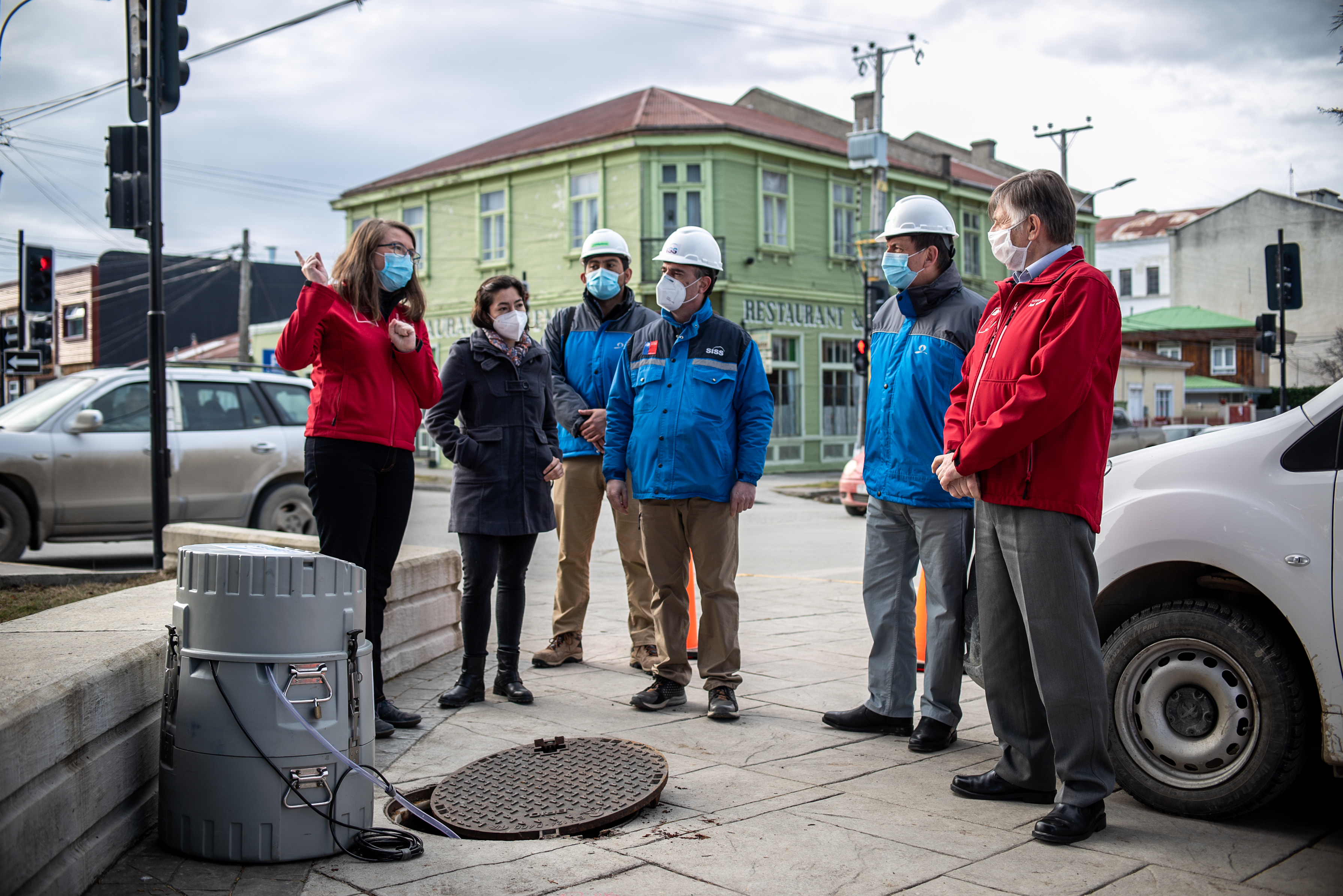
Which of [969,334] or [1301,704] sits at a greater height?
[969,334]

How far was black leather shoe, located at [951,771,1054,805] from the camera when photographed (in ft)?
12.7

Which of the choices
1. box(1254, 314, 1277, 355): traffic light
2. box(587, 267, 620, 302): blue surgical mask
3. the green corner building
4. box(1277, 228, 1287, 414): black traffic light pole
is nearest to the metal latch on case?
box(587, 267, 620, 302): blue surgical mask

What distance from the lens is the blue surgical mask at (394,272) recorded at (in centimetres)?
474

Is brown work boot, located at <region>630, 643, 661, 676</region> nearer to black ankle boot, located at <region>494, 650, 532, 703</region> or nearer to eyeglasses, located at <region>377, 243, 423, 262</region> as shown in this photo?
black ankle boot, located at <region>494, 650, 532, 703</region>

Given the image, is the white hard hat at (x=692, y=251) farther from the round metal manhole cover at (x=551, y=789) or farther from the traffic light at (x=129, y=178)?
the traffic light at (x=129, y=178)

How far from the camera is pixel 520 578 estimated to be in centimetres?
551

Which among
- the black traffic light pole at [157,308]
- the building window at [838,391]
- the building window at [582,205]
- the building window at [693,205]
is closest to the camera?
the black traffic light pole at [157,308]

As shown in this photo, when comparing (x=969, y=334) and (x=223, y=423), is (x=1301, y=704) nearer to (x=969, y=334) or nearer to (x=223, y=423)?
(x=969, y=334)

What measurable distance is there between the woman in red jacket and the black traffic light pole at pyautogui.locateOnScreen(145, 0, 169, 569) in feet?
13.0

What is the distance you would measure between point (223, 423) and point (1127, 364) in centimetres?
4328

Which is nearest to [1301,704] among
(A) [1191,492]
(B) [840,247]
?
(A) [1191,492]

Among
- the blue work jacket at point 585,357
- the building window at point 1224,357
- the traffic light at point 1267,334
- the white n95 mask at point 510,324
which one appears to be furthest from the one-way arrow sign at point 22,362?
the building window at point 1224,357

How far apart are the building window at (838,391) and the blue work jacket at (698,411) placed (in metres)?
28.0

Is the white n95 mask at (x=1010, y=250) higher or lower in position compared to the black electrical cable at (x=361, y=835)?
higher
